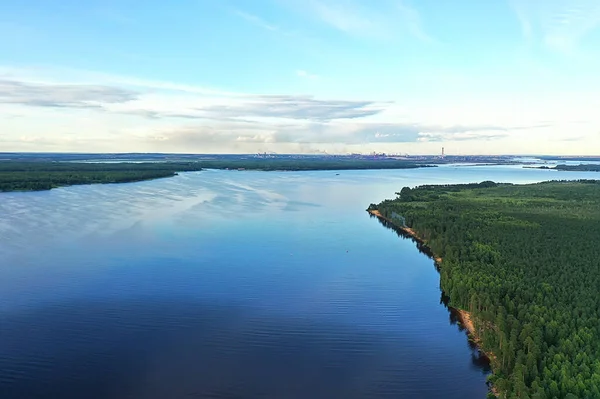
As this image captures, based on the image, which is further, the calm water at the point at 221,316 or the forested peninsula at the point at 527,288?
the calm water at the point at 221,316

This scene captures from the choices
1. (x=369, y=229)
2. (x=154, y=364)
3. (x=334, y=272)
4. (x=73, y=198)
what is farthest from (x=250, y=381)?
(x=73, y=198)

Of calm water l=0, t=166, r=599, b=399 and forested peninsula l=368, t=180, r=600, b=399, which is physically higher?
forested peninsula l=368, t=180, r=600, b=399

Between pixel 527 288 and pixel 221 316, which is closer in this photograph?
pixel 221 316

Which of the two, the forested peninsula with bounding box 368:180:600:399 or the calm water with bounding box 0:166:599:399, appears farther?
the calm water with bounding box 0:166:599:399

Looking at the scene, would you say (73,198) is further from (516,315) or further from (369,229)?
(516,315)

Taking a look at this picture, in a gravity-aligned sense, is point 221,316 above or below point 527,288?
below

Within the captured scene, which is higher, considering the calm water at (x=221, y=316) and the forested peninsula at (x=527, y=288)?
the forested peninsula at (x=527, y=288)
